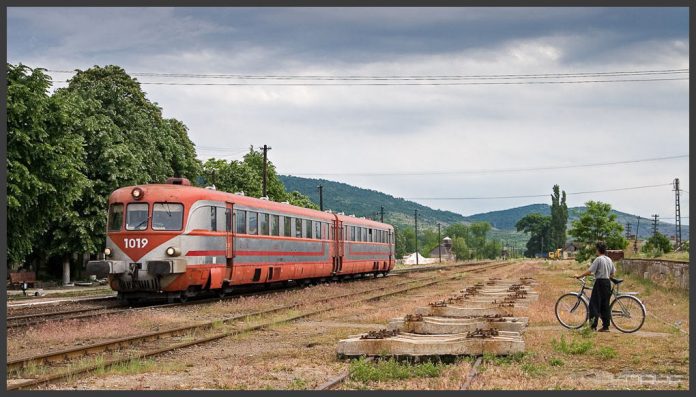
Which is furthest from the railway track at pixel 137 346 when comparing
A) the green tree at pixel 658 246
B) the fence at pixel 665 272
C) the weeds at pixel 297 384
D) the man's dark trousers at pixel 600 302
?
the green tree at pixel 658 246

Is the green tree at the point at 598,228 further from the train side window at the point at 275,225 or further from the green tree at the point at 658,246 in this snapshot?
the train side window at the point at 275,225

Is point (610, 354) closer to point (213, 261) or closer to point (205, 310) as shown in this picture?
point (205, 310)

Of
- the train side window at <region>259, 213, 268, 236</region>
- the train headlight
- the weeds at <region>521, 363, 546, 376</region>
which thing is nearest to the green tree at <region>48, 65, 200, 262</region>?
the train side window at <region>259, 213, 268, 236</region>

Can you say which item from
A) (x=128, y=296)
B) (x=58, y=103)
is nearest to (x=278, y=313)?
(x=128, y=296)

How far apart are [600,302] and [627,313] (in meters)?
0.55

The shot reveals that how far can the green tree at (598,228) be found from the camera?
6475cm

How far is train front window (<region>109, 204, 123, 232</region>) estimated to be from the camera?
2377 centimetres

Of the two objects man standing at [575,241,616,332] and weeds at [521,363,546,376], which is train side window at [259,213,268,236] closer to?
man standing at [575,241,616,332]

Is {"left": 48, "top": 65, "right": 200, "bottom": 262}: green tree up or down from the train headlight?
up

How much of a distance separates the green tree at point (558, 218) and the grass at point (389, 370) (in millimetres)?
148055

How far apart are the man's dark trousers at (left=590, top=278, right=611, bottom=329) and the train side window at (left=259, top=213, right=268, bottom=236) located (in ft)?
46.7

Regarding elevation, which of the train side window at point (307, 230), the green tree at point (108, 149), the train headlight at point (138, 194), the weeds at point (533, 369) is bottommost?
the weeds at point (533, 369)

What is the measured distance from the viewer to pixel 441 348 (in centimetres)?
1173

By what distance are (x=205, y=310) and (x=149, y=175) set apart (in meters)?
25.7
